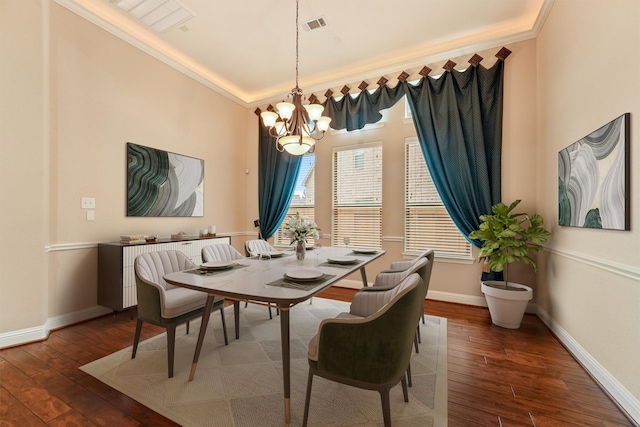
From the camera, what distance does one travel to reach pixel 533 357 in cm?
236

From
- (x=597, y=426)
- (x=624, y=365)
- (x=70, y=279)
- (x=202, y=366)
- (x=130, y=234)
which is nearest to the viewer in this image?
(x=597, y=426)

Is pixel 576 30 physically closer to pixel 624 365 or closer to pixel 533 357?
pixel 624 365

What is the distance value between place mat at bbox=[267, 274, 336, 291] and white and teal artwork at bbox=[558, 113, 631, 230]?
6.50 feet

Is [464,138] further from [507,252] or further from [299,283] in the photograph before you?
[299,283]

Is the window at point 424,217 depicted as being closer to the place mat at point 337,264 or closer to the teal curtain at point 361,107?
the teal curtain at point 361,107

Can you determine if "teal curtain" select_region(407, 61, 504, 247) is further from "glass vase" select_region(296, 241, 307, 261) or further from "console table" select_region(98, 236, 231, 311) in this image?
"console table" select_region(98, 236, 231, 311)

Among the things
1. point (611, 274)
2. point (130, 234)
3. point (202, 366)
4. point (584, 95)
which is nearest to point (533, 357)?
point (611, 274)

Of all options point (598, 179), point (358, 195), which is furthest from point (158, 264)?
point (598, 179)

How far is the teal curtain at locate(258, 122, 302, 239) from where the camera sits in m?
4.91

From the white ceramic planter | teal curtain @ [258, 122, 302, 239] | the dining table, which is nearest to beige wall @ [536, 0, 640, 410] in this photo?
the white ceramic planter

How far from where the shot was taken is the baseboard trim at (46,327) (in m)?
2.44

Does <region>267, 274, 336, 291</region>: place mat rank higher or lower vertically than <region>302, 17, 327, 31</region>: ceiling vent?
lower

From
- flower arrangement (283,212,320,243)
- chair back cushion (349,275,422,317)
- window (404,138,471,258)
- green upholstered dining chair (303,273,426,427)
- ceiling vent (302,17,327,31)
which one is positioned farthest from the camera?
window (404,138,471,258)

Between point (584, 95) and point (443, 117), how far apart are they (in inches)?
61.7
